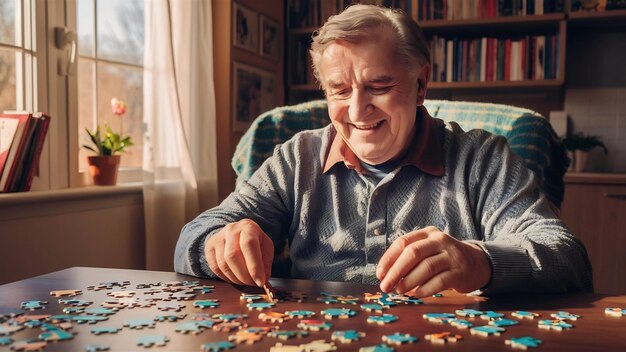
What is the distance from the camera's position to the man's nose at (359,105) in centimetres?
153

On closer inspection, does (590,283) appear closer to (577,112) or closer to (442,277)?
(442,277)

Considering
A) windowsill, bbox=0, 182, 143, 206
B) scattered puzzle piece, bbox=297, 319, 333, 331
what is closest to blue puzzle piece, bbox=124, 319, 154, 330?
scattered puzzle piece, bbox=297, 319, 333, 331

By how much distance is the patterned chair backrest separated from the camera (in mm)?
1991

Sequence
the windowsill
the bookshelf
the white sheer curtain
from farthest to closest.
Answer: the bookshelf
the white sheer curtain
the windowsill

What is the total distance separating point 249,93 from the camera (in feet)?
13.2

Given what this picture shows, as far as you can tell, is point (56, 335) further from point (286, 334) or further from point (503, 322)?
point (503, 322)

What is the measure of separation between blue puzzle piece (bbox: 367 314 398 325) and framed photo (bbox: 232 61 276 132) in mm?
2927

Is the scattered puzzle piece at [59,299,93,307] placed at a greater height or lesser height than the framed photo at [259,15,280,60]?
lesser

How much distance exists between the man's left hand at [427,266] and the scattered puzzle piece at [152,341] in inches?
15.2

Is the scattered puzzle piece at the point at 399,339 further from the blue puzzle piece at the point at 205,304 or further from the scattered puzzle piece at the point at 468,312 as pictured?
the blue puzzle piece at the point at 205,304

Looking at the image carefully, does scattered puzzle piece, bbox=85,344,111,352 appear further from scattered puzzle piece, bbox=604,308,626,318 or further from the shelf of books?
the shelf of books

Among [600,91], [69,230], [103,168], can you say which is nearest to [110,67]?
[103,168]

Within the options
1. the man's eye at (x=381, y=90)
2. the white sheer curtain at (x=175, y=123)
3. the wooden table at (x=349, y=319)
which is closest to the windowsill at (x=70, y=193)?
the white sheer curtain at (x=175, y=123)

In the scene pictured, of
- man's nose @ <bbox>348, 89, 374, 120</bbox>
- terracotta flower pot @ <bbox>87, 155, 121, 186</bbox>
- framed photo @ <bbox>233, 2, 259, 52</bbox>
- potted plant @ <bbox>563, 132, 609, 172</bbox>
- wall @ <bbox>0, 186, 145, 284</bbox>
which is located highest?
framed photo @ <bbox>233, 2, 259, 52</bbox>
